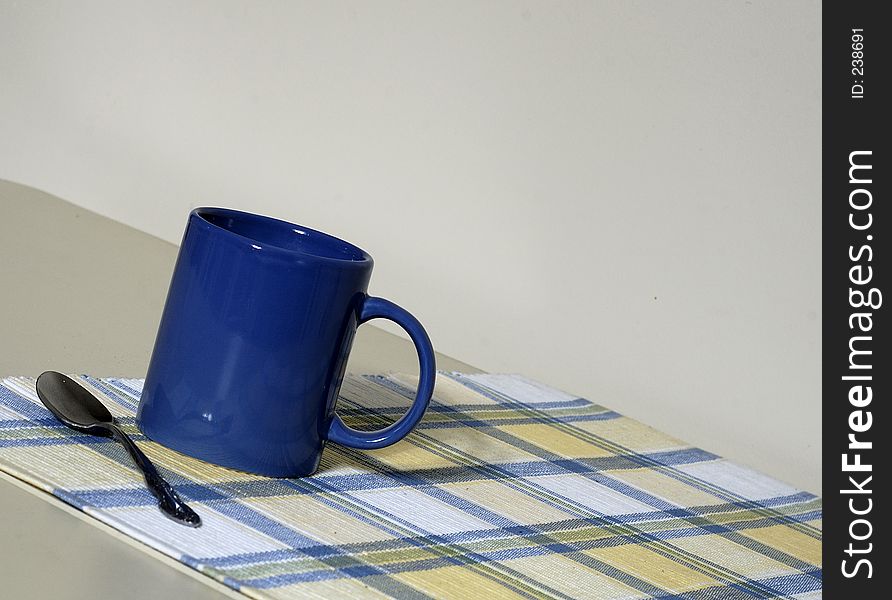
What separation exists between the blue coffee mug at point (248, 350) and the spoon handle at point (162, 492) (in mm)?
35

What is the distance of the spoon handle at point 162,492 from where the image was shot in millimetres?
A: 535

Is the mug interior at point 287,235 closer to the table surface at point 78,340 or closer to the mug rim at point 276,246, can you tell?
the mug rim at point 276,246

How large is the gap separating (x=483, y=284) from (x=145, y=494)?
821 mm

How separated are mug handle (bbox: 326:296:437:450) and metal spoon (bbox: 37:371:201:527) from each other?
111 millimetres

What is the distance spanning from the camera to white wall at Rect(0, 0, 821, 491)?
46.1 inches

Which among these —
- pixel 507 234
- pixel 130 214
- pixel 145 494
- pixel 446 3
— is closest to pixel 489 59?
pixel 446 3

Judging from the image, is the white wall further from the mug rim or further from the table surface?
the mug rim

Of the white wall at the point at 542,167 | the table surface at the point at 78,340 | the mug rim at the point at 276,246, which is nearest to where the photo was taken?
the table surface at the point at 78,340

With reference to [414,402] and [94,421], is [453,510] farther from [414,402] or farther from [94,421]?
[94,421]

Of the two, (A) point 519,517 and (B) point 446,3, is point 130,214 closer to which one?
(B) point 446,3

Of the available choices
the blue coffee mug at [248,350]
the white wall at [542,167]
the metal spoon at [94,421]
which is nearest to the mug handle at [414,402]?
the blue coffee mug at [248,350]

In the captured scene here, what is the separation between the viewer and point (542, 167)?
1289 millimetres

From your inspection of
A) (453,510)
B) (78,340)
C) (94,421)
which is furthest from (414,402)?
(78,340)

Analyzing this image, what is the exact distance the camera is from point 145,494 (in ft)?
1.83
